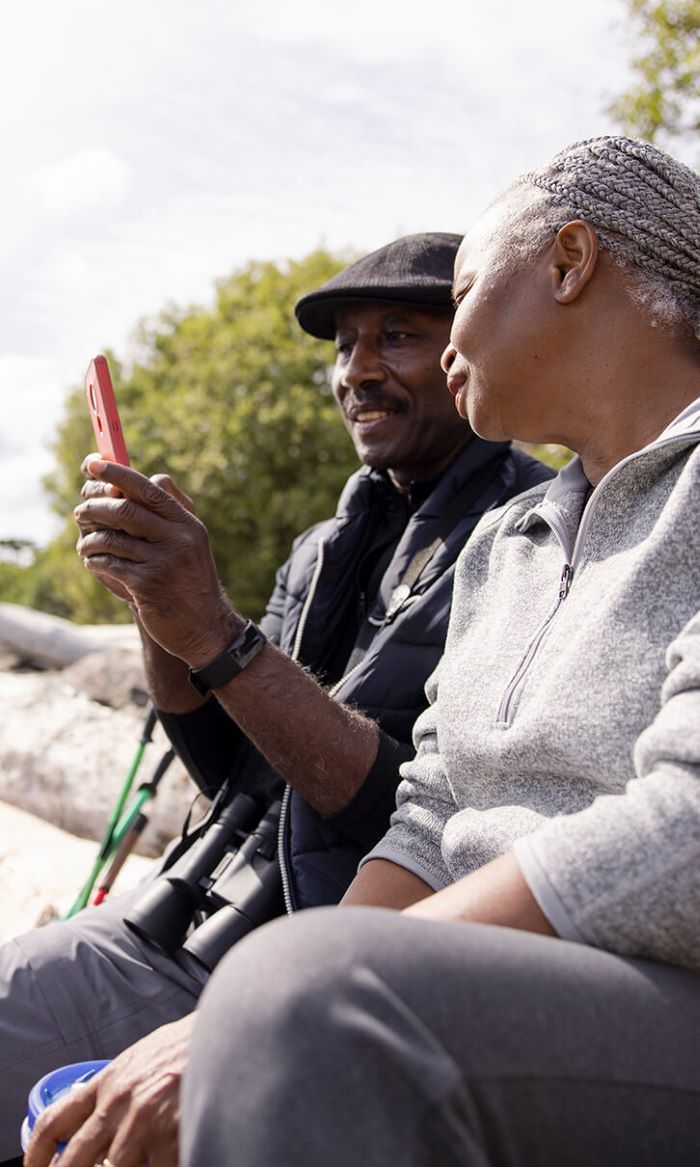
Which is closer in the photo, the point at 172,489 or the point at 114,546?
the point at 114,546

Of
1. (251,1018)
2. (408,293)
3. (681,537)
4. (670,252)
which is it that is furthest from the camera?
(408,293)

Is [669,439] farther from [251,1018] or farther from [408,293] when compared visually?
[408,293]

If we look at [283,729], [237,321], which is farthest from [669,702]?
[237,321]

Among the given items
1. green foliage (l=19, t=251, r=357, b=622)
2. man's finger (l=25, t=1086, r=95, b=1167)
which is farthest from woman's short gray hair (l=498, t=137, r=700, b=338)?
green foliage (l=19, t=251, r=357, b=622)

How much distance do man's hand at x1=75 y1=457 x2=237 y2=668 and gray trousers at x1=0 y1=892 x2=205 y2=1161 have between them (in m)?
0.80

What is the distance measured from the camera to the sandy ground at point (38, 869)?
4.66 metres

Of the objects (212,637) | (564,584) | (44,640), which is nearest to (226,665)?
(212,637)

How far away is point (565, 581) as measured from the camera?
6.36 feet

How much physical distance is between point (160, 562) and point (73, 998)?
1.08 metres

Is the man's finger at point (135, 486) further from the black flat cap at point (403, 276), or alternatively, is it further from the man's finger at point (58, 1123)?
the man's finger at point (58, 1123)

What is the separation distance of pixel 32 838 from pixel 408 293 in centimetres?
379

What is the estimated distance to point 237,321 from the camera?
69.2ft

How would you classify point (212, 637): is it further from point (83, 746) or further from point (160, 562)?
point (83, 746)

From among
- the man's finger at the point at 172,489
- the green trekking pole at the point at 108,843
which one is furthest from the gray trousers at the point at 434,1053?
the green trekking pole at the point at 108,843
